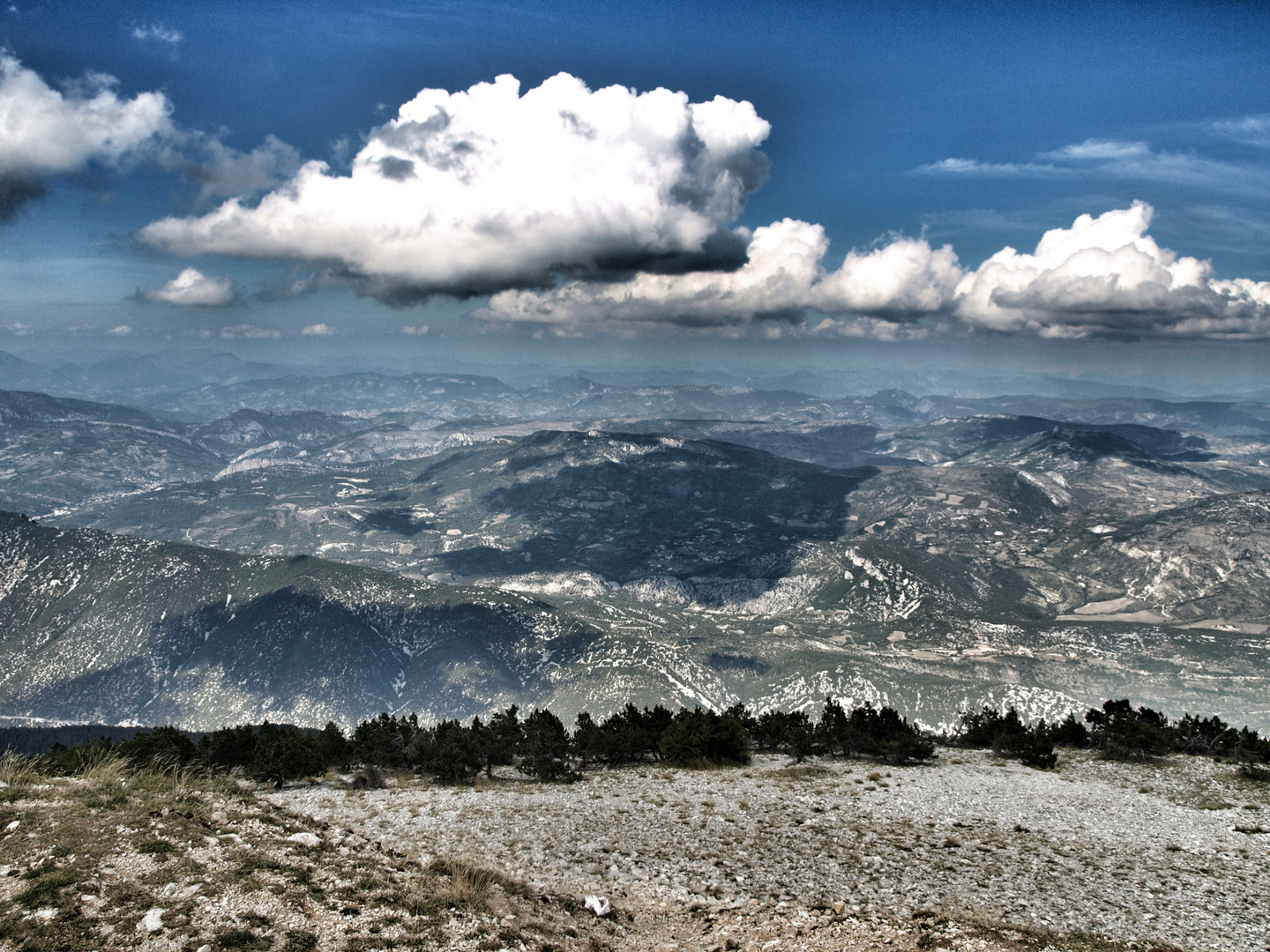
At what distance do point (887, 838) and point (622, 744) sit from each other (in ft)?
111

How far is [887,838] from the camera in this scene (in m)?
37.0

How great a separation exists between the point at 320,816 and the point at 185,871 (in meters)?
21.3

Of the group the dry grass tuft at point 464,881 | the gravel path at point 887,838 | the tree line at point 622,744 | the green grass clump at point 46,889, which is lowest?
the tree line at point 622,744

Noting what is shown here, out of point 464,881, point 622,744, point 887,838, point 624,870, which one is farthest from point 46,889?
point 622,744

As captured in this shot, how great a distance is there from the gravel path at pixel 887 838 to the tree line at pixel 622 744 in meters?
4.80

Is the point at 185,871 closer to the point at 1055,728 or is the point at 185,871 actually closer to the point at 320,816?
the point at 320,816

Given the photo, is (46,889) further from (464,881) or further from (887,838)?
(887,838)

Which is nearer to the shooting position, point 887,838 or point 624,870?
point 624,870

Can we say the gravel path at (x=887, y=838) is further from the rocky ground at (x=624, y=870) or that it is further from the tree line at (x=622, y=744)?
the tree line at (x=622, y=744)

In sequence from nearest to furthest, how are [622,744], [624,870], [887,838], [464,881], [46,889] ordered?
[46,889]
[464,881]
[624,870]
[887,838]
[622,744]

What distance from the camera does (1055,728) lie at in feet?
263

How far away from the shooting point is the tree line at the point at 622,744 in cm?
5606

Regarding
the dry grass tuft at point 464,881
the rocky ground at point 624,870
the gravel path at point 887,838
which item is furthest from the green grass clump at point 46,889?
the gravel path at point 887,838

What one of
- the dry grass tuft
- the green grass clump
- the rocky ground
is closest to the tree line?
the rocky ground
